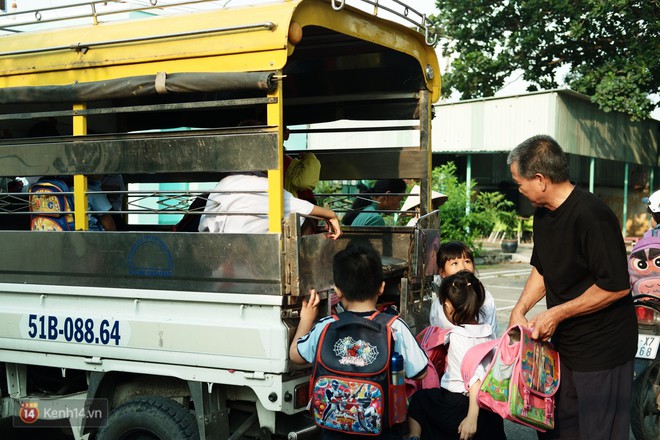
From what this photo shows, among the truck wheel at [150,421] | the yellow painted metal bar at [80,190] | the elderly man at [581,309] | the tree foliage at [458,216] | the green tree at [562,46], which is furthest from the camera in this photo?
the green tree at [562,46]

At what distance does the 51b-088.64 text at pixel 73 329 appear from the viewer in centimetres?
409

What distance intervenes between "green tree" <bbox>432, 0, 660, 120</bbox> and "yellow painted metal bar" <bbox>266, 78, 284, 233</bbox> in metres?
18.3

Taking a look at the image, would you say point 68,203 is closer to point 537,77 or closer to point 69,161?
point 69,161

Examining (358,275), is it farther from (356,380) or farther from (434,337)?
(434,337)

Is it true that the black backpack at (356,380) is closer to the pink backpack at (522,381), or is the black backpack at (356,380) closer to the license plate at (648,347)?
the pink backpack at (522,381)

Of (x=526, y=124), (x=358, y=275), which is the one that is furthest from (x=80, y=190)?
(x=526, y=124)

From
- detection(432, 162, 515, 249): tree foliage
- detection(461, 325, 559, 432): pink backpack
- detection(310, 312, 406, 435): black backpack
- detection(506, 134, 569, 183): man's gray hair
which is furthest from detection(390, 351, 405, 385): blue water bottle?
detection(432, 162, 515, 249): tree foliage

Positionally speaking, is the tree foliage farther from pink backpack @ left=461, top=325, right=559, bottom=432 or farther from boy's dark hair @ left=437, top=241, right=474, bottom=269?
pink backpack @ left=461, top=325, right=559, bottom=432

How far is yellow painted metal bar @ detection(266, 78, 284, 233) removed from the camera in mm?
3744

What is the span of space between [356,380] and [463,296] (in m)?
1.08

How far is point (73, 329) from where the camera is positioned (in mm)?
4211

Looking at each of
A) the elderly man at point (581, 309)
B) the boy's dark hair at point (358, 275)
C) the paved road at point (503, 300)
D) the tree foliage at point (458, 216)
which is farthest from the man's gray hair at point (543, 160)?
the tree foliage at point (458, 216)

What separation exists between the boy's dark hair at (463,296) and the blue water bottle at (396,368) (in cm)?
88

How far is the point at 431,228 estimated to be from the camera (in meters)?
5.21
